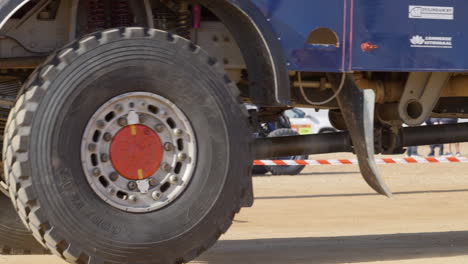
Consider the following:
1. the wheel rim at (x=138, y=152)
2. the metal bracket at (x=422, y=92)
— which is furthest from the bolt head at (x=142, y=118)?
the metal bracket at (x=422, y=92)

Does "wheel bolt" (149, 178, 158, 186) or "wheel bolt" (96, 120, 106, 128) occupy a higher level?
"wheel bolt" (96, 120, 106, 128)

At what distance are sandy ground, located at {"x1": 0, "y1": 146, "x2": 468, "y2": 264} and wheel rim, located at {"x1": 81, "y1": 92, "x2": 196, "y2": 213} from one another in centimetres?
160

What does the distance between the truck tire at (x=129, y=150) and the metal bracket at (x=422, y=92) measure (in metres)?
1.87

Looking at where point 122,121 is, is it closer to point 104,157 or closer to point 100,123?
point 100,123

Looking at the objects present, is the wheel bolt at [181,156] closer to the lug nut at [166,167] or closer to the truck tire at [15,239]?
the lug nut at [166,167]

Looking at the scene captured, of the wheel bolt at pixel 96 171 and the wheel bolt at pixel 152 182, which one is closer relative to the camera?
the wheel bolt at pixel 96 171

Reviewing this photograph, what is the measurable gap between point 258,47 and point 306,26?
371 millimetres

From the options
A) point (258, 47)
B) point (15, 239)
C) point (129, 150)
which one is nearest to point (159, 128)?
point (129, 150)

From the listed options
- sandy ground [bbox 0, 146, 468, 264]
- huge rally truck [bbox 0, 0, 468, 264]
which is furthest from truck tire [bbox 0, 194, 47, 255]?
huge rally truck [bbox 0, 0, 468, 264]

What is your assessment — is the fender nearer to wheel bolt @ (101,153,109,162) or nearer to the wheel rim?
the wheel rim

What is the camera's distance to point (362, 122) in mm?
6801

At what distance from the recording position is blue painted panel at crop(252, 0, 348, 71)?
21.4 ft

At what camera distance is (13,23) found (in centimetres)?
645

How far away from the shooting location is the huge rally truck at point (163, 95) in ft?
18.8
